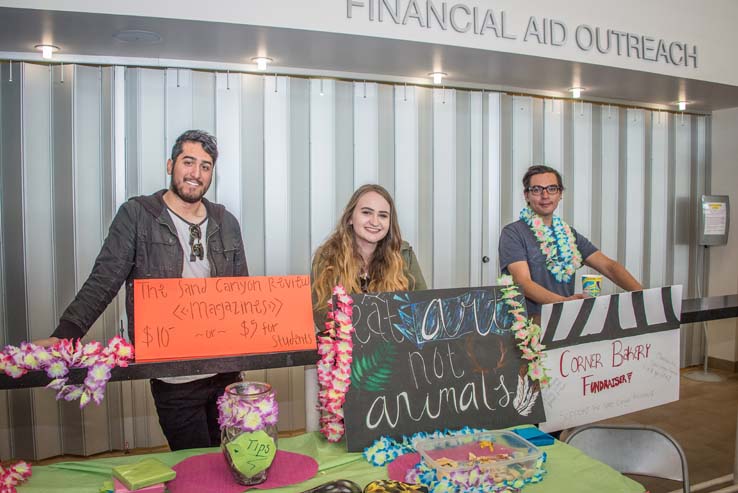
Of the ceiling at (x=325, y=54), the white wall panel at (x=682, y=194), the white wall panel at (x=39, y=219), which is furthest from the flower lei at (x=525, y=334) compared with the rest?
the white wall panel at (x=682, y=194)

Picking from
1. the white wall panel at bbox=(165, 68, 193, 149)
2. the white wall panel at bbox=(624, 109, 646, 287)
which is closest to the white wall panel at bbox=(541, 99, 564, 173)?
the white wall panel at bbox=(624, 109, 646, 287)

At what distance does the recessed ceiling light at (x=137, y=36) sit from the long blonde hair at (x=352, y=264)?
67.9 inches

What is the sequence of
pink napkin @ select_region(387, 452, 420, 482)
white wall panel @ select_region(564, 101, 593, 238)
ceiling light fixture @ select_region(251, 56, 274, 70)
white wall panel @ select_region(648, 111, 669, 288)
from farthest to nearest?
white wall panel @ select_region(648, 111, 669, 288)
white wall panel @ select_region(564, 101, 593, 238)
ceiling light fixture @ select_region(251, 56, 274, 70)
pink napkin @ select_region(387, 452, 420, 482)

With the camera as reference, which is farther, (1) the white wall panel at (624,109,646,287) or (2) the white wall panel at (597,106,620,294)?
(1) the white wall panel at (624,109,646,287)

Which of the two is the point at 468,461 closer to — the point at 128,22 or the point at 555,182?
the point at 555,182

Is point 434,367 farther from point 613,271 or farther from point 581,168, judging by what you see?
point 581,168

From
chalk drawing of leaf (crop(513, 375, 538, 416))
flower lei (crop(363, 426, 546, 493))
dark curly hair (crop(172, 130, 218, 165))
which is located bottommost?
flower lei (crop(363, 426, 546, 493))

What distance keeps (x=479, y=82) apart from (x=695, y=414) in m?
2.89

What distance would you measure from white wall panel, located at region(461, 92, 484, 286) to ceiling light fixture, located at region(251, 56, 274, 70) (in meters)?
1.61

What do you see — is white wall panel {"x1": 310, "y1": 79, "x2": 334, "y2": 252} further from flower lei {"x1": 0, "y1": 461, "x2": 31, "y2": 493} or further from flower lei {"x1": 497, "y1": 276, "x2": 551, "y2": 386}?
flower lei {"x1": 0, "y1": 461, "x2": 31, "y2": 493}

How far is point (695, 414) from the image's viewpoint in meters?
4.23

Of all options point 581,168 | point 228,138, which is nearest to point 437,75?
point 228,138

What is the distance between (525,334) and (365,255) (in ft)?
2.46

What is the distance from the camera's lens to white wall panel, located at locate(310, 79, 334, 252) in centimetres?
406
